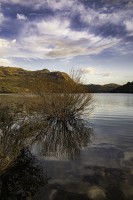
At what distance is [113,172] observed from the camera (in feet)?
35.2

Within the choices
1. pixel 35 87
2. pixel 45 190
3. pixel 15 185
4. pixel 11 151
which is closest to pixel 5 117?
pixel 11 151

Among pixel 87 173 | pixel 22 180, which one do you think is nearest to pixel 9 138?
pixel 22 180

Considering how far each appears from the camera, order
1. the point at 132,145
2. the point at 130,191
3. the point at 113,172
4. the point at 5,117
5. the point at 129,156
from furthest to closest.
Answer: the point at 132,145, the point at 129,156, the point at 5,117, the point at 113,172, the point at 130,191

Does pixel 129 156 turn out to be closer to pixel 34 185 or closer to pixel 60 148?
pixel 60 148

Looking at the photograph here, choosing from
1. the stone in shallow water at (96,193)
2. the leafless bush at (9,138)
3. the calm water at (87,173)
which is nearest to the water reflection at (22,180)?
the calm water at (87,173)

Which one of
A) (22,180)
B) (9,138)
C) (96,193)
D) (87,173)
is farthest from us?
(87,173)

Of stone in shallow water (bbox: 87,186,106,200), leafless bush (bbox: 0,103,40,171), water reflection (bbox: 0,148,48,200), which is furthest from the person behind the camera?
leafless bush (bbox: 0,103,40,171)

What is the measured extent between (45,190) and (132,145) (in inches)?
326

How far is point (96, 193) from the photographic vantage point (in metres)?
8.59

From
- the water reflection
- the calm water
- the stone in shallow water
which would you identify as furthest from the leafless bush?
the stone in shallow water

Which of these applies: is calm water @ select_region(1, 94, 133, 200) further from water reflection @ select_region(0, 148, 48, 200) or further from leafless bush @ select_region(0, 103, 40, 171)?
leafless bush @ select_region(0, 103, 40, 171)

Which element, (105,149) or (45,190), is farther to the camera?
(105,149)

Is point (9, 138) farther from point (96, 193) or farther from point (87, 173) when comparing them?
point (96, 193)

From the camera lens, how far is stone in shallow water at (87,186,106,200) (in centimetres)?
827
